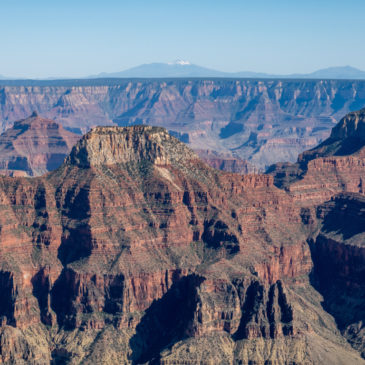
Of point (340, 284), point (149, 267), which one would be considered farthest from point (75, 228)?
point (340, 284)

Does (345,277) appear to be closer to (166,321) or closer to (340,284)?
(340,284)

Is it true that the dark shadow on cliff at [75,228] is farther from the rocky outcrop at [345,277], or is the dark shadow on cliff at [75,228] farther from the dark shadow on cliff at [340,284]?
the rocky outcrop at [345,277]

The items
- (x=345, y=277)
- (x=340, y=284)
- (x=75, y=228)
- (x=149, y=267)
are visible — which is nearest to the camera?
(x=149, y=267)

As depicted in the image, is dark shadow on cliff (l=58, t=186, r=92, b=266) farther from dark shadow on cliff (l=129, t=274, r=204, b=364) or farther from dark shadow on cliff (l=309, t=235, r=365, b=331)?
dark shadow on cliff (l=309, t=235, r=365, b=331)

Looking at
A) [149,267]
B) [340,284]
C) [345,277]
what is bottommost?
[340,284]

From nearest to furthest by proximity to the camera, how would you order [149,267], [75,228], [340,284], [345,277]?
1. [149,267]
2. [75,228]
3. [345,277]
4. [340,284]

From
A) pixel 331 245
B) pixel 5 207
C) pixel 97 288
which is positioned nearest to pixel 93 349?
pixel 97 288

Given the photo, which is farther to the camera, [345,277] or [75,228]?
[345,277]
